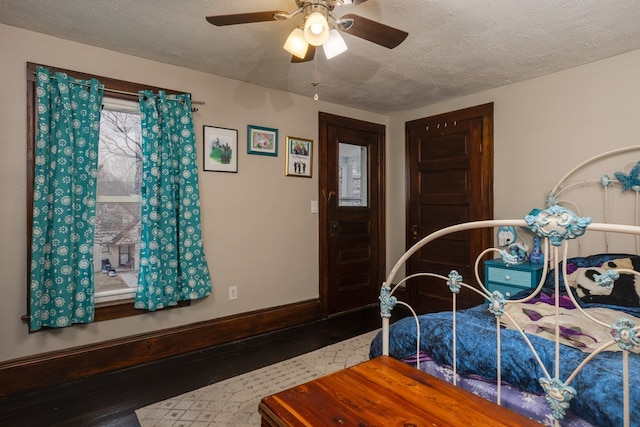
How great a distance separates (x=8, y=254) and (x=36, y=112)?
3.06 feet

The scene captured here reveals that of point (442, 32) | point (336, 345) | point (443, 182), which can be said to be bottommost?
point (336, 345)

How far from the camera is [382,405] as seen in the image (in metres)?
1.09


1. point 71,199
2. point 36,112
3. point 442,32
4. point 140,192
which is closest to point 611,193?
point 442,32

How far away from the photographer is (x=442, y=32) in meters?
2.25

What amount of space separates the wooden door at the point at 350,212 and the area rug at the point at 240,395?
105cm

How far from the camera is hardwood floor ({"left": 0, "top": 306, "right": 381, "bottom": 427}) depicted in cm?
197

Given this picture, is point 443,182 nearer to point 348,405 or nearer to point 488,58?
point 488,58

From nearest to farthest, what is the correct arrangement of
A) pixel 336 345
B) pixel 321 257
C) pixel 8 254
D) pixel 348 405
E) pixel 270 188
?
pixel 348 405, pixel 8 254, pixel 336 345, pixel 270 188, pixel 321 257

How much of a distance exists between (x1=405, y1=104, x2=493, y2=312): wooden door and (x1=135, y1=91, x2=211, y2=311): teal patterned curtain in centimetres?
240

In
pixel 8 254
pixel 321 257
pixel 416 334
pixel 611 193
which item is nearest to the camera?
pixel 416 334

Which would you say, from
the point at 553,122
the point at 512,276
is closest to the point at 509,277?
the point at 512,276

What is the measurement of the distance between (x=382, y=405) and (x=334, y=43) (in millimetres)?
1615

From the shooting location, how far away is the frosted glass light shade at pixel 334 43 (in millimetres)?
1726

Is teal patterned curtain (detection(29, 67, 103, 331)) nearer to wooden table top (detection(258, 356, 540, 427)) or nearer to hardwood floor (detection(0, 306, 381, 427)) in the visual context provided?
hardwood floor (detection(0, 306, 381, 427))
